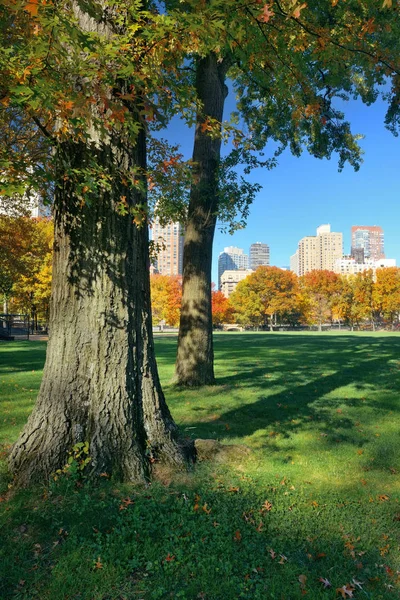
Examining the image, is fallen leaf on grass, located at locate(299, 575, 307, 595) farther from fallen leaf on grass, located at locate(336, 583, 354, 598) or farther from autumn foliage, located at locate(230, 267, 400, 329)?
autumn foliage, located at locate(230, 267, 400, 329)

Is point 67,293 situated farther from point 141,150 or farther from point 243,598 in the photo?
point 243,598

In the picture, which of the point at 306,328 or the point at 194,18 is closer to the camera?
the point at 194,18

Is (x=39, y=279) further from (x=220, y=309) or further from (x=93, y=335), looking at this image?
(x=220, y=309)

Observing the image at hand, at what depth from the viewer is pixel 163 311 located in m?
67.6

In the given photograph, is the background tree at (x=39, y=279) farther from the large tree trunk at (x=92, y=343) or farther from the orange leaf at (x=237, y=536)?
the orange leaf at (x=237, y=536)

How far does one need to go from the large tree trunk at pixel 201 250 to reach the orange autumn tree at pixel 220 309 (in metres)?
70.0

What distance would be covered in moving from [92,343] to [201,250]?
6158 mm

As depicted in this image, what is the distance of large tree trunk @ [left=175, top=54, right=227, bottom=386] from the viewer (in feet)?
31.8

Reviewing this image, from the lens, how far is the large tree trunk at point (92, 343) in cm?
392

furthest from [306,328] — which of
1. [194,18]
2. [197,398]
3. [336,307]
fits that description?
[194,18]

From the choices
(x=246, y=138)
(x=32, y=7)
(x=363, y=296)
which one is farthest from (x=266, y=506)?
(x=363, y=296)

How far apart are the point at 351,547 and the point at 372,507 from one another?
836 millimetres

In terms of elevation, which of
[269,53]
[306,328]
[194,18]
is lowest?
[306,328]

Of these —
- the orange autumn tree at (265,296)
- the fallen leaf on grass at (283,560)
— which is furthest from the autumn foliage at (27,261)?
the orange autumn tree at (265,296)
